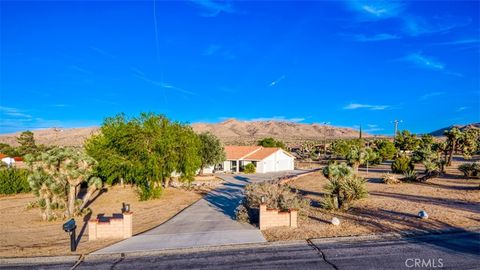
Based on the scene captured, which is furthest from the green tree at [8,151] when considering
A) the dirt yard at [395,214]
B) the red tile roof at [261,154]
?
the dirt yard at [395,214]

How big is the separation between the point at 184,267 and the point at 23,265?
5172 mm

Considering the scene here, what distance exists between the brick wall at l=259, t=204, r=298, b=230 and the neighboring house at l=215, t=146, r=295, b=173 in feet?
134

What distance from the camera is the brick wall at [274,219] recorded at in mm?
14250

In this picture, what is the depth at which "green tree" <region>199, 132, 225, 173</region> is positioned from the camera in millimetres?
48312

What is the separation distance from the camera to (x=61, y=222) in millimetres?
19203

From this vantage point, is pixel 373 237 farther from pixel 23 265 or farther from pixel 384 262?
pixel 23 265

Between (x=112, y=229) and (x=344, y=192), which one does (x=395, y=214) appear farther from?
(x=112, y=229)

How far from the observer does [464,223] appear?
44.6 feet

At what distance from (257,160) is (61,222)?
3816 centimetres

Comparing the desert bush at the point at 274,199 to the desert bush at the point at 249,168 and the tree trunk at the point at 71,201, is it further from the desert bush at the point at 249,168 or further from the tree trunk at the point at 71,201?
the desert bush at the point at 249,168

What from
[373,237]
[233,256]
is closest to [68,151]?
[233,256]

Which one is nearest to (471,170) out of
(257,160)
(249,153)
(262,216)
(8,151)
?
(262,216)

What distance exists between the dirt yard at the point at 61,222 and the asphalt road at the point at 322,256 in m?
1.96

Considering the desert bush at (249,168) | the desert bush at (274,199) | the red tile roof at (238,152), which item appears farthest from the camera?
the red tile roof at (238,152)
